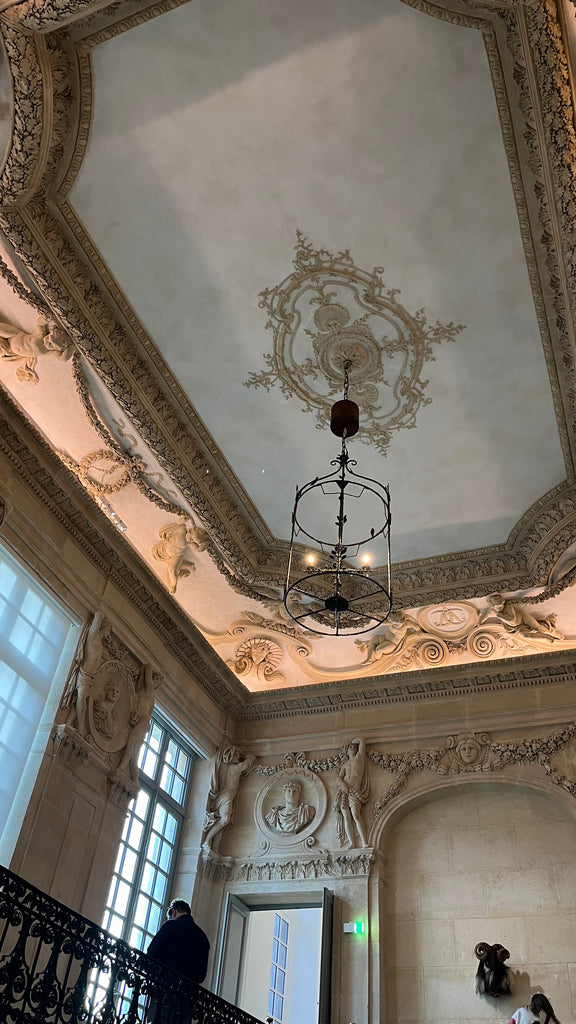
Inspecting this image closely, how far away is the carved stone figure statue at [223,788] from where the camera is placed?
32.3ft

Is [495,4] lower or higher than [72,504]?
higher

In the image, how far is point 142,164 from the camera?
6695 mm

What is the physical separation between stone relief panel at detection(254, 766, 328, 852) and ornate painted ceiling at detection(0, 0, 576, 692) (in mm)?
2124

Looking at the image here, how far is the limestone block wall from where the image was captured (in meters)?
8.19

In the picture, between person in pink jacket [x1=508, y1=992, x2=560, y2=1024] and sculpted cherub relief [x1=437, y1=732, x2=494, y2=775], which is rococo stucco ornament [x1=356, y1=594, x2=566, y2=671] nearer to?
sculpted cherub relief [x1=437, y1=732, x2=494, y2=775]

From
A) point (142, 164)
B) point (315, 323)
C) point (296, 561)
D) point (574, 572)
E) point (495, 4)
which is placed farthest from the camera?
point (296, 561)

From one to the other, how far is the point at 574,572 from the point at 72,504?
18.9 feet

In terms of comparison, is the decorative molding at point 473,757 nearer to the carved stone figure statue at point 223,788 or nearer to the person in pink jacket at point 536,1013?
the carved stone figure statue at point 223,788

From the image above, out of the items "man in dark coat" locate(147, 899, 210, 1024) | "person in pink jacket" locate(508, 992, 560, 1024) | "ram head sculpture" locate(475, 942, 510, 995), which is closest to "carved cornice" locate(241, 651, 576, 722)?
"ram head sculpture" locate(475, 942, 510, 995)

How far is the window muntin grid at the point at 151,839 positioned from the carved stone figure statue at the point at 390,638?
2644 millimetres

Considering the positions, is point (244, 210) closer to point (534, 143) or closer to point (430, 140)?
point (430, 140)

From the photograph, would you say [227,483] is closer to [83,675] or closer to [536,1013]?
[83,675]

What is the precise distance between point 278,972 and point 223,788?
17.3 feet

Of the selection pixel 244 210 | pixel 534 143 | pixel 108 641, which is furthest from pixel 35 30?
pixel 108 641
